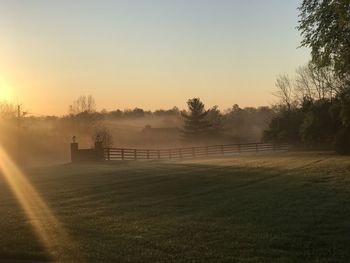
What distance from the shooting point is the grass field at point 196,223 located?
9.14 meters

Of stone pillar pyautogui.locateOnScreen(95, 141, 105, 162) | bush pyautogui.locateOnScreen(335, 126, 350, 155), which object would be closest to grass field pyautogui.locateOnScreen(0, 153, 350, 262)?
bush pyautogui.locateOnScreen(335, 126, 350, 155)

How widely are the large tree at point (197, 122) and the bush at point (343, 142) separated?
65862mm

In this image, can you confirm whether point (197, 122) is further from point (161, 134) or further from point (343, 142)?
point (343, 142)

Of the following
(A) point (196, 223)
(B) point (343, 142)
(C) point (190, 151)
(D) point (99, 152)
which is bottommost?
(A) point (196, 223)

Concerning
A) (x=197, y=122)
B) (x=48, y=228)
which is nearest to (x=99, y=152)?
(x=48, y=228)

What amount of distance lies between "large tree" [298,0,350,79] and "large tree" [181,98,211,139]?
79.4 m

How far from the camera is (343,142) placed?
43.3m

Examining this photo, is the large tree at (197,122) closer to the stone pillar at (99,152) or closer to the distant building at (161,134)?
the distant building at (161,134)

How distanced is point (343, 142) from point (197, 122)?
6712cm

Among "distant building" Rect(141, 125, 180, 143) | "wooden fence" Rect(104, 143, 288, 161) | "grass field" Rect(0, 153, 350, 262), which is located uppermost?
"distant building" Rect(141, 125, 180, 143)

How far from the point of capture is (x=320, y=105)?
50406 millimetres

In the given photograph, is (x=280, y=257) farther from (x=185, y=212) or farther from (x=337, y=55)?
(x=337, y=55)

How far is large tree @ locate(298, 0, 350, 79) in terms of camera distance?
26438mm

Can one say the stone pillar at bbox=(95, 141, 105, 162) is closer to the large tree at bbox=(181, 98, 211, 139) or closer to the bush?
the bush
